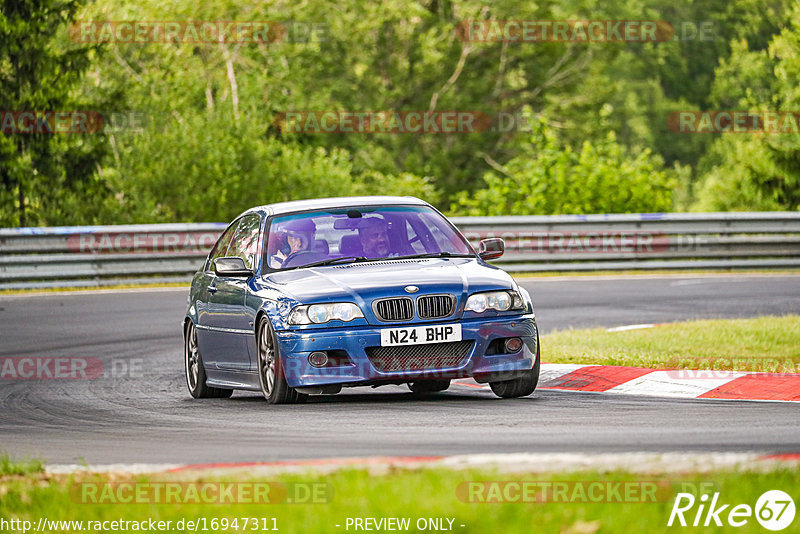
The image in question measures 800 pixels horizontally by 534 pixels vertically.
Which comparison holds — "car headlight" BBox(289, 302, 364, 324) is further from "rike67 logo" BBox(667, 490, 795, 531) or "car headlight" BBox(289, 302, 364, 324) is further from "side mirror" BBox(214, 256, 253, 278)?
"rike67 logo" BBox(667, 490, 795, 531)

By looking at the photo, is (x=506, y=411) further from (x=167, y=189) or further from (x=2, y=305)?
(x=167, y=189)

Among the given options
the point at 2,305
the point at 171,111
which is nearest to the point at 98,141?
the point at 171,111

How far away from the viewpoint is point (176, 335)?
16.9 m

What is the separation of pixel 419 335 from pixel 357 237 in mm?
1523

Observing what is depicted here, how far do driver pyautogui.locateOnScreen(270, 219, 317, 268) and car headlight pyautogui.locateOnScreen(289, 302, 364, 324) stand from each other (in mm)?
1069
